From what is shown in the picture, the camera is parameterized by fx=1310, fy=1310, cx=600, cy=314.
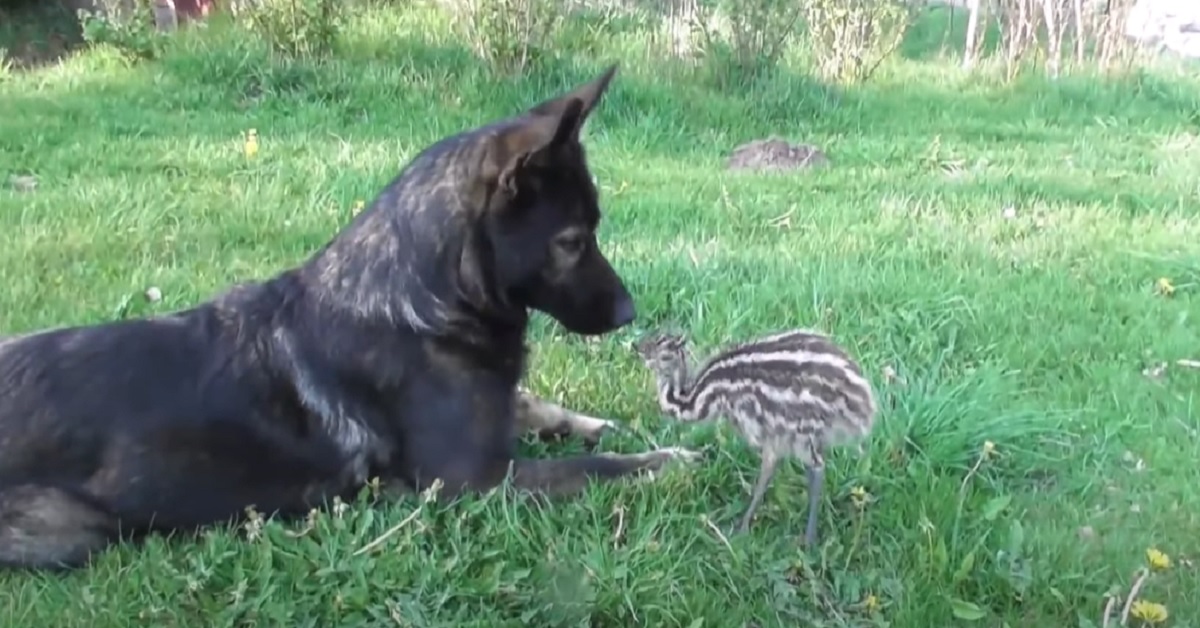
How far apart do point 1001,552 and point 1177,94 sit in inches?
292

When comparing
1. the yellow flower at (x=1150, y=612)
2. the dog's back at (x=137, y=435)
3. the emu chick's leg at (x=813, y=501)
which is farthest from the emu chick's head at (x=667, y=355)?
the yellow flower at (x=1150, y=612)

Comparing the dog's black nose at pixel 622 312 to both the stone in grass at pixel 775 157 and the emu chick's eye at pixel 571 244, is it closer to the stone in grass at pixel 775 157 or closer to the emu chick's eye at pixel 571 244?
the emu chick's eye at pixel 571 244

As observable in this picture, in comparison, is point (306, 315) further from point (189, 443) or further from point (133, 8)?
point (133, 8)

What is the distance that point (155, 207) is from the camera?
6.06m

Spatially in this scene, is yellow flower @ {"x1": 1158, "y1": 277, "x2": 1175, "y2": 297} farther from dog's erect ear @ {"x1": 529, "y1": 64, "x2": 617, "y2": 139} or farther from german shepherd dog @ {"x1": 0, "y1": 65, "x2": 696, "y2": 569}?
dog's erect ear @ {"x1": 529, "y1": 64, "x2": 617, "y2": 139}

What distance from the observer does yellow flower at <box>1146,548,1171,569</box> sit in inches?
134

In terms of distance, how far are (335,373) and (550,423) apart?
85 cm

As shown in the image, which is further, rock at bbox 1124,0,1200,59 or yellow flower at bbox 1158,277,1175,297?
rock at bbox 1124,0,1200,59

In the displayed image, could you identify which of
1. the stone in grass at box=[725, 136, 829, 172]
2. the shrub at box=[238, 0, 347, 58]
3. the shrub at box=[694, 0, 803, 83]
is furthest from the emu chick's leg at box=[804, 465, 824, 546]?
the shrub at box=[238, 0, 347, 58]

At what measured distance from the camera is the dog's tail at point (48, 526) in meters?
3.18

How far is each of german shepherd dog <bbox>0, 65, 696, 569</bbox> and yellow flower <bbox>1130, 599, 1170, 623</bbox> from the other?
1442 mm

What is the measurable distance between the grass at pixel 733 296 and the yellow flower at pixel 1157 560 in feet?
0.11

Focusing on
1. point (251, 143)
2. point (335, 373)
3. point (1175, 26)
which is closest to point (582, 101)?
point (335, 373)

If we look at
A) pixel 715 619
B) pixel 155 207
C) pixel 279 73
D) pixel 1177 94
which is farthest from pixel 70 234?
pixel 1177 94
